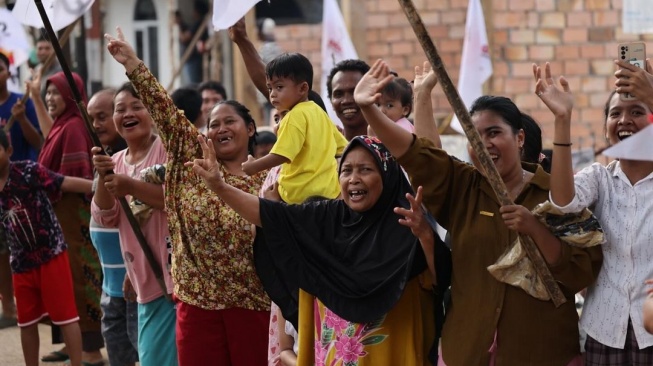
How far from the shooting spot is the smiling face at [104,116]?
7.20m

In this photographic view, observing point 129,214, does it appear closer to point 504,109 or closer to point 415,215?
point 415,215

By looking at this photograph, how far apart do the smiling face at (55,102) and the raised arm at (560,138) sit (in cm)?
455

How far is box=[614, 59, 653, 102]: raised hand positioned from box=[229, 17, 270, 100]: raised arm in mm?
2312

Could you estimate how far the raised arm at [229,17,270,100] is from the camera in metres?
6.28

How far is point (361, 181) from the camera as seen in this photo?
476 centimetres

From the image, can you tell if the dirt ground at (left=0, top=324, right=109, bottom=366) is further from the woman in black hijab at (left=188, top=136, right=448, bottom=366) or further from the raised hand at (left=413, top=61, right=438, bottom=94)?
the raised hand at (left=413, top=61, right=438, bottom=94)

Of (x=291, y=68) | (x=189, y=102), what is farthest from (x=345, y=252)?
(x=189, y=102)

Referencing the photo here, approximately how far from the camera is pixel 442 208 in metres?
4.66

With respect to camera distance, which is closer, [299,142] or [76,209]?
[299,142]

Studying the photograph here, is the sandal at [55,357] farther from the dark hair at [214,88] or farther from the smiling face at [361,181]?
the smiling face at [361,181]

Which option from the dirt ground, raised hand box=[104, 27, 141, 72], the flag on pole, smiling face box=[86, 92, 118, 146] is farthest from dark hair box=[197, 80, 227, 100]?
Result: raised hand box=[104, 27, 141, 72]

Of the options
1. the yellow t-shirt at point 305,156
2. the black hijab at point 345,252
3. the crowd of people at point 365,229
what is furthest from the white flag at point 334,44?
the black hijab at point 345,252

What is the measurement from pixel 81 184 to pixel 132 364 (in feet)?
4.03

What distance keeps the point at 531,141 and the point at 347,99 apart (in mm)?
1123
